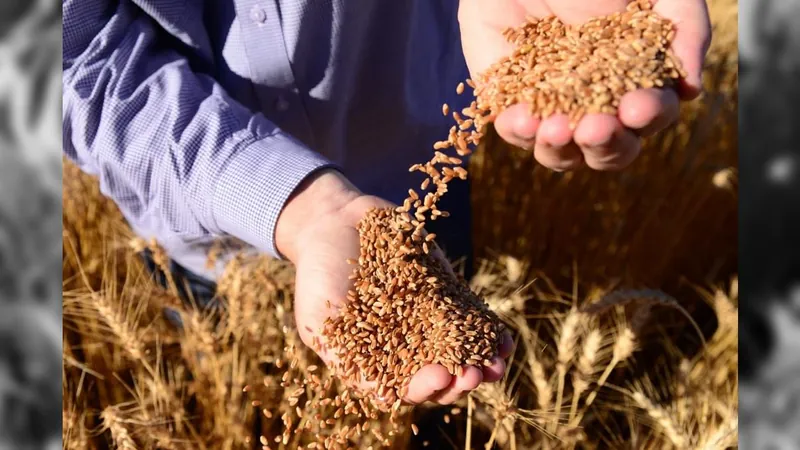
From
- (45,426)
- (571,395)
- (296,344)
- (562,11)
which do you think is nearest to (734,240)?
(571,395)

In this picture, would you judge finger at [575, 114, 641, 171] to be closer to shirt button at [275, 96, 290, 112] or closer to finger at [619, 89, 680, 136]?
finger at [619, 89, 680, 136]

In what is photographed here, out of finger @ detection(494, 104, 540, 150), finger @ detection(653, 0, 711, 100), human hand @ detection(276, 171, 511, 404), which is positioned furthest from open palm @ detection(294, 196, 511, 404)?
finger @ detection(653, 0, 711, 100)

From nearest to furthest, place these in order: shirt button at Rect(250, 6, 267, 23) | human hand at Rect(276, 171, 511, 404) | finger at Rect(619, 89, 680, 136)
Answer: finger at Rect(619, 89, 680, 136) < human hand at Rect(276, 171, 511, 404) < shirt button at Rect(250, 6, 267, 23)

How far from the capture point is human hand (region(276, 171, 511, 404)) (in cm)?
77

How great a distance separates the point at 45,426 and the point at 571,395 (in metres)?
0.67

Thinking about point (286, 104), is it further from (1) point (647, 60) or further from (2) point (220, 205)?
(1) point (647, 60)

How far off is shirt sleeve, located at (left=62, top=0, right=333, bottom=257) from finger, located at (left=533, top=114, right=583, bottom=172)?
0.87ft

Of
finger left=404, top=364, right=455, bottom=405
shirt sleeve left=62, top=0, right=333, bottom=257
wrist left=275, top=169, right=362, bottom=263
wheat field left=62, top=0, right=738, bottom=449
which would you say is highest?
shirt sleeve left=62, top=0, right=333, bottom=257

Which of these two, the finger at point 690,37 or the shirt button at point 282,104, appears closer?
the finger at point 690,37

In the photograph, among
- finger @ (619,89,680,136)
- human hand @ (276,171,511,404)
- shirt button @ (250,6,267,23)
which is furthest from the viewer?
shirt button @ (250,6,267,23)

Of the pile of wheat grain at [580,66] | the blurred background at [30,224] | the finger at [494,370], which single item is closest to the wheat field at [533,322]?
the blurred background at [30,224]

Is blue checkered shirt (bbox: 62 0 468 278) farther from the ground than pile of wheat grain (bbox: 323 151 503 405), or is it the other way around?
blue checkered shirt (bbox: 62 0 468 278)

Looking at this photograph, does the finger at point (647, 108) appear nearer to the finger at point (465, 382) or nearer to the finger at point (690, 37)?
the finger at point (690, 37)

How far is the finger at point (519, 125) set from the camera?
0.69m
